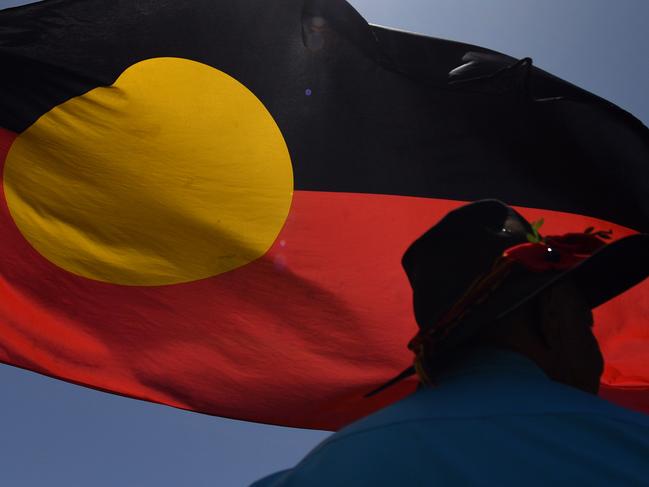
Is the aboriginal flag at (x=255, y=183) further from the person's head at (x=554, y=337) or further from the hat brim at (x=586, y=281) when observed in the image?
the person's head at (x=554, y=337)

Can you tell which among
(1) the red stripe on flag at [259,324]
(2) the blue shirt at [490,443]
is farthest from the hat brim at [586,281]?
(1) the red stripe on flag at [259,324]

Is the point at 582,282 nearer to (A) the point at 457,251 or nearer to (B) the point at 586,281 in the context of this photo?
(B) the point at 586,281

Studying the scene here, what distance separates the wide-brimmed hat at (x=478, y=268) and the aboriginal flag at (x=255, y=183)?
1.94m

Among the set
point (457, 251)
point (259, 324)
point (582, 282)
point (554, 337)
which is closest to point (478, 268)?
point (457, 251)

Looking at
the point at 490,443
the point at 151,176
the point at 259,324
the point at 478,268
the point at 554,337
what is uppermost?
the point at 151,176

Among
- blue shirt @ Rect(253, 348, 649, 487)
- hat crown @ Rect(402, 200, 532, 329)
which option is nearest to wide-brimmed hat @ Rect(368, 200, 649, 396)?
hat crown @ Rect(402, 200, 532, 329)

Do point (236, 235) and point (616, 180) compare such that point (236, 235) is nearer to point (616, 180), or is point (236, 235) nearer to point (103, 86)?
point (103, 86)

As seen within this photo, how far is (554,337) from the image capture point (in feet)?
5.40

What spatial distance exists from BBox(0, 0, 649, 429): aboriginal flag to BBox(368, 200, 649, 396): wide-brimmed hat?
1941mm

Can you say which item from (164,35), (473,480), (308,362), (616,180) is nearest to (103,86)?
(164,35)

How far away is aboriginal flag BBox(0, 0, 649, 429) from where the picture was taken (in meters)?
3.53

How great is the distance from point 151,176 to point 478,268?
2.25 metres

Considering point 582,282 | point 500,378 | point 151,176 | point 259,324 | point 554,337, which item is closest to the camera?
point 500,378

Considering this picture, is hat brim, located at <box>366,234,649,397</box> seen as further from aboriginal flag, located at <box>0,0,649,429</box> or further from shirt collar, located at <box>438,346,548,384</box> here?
aboriginal flag, located at <box>0,0,649,429</box>
